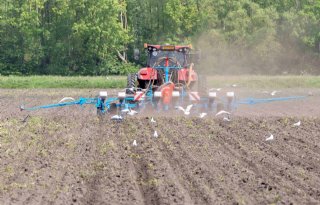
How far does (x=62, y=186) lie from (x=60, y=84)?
25899 mm

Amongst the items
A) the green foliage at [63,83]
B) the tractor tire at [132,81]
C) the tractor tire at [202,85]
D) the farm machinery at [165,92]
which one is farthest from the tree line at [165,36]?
the farm machinery at [165,92]

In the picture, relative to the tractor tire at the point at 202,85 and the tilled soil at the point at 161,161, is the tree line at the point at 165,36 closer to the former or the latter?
the tractor tire at the point at 202,85

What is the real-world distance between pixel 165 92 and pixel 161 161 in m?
7.10

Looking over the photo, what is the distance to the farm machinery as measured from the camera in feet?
56.3

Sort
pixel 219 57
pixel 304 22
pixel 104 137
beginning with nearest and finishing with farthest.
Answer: pixel 104 137 < pixel 219 57 < pixel 304 22

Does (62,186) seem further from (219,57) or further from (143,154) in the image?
(219,57)

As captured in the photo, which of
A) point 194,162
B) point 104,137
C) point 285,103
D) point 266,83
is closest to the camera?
point 194,162

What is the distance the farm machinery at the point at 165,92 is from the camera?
17156mm

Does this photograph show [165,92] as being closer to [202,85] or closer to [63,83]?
[202,85]

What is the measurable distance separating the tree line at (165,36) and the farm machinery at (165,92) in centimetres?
2471

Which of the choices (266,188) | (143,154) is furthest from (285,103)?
(266,188)

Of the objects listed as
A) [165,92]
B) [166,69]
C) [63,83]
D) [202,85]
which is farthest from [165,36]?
[165,92]

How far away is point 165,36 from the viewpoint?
4988 centimetres

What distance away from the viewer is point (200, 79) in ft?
64.7
